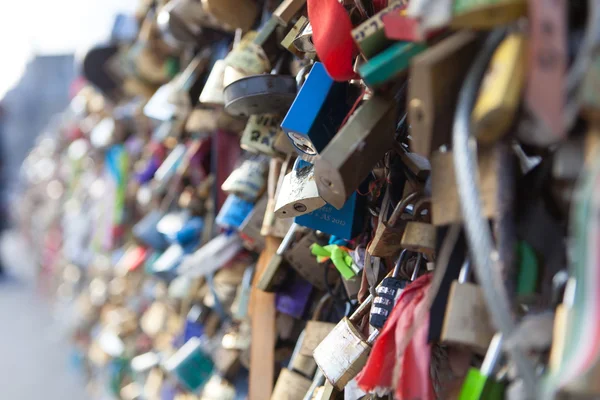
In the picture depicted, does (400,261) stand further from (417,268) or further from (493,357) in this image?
(493,357)

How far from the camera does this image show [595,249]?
471 millimetres

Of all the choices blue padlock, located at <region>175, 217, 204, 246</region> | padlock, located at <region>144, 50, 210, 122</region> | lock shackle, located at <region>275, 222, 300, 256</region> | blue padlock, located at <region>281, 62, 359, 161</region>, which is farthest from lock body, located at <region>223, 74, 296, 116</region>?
blue padlock, located at <region>175, 217, 204, 246</region>

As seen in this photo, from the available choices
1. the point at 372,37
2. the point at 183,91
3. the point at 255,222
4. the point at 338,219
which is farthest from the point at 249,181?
the point at 372,37

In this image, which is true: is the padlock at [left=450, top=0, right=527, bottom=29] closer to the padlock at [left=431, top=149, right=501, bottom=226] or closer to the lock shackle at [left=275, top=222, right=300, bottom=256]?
the padlock at [left=431, top=149, right=501, bottom=226]

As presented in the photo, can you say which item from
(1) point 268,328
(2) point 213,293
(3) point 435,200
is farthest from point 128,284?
(3) point 435,200

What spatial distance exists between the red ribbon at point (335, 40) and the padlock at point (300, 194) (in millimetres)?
140

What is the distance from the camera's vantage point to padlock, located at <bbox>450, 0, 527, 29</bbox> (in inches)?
20.1

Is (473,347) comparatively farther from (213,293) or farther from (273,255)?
(213,293)

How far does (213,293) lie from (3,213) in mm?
6313

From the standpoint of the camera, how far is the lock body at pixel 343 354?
2.66ft

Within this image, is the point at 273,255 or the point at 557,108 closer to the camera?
the point at 557,108

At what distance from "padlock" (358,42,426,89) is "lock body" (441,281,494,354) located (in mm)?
235

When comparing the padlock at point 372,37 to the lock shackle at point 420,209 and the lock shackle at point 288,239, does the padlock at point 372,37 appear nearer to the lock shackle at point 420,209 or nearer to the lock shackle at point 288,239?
the lock shackle at point 420,209

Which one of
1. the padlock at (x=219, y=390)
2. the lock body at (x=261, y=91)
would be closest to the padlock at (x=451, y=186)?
the lock body at (x=261, y=91)
